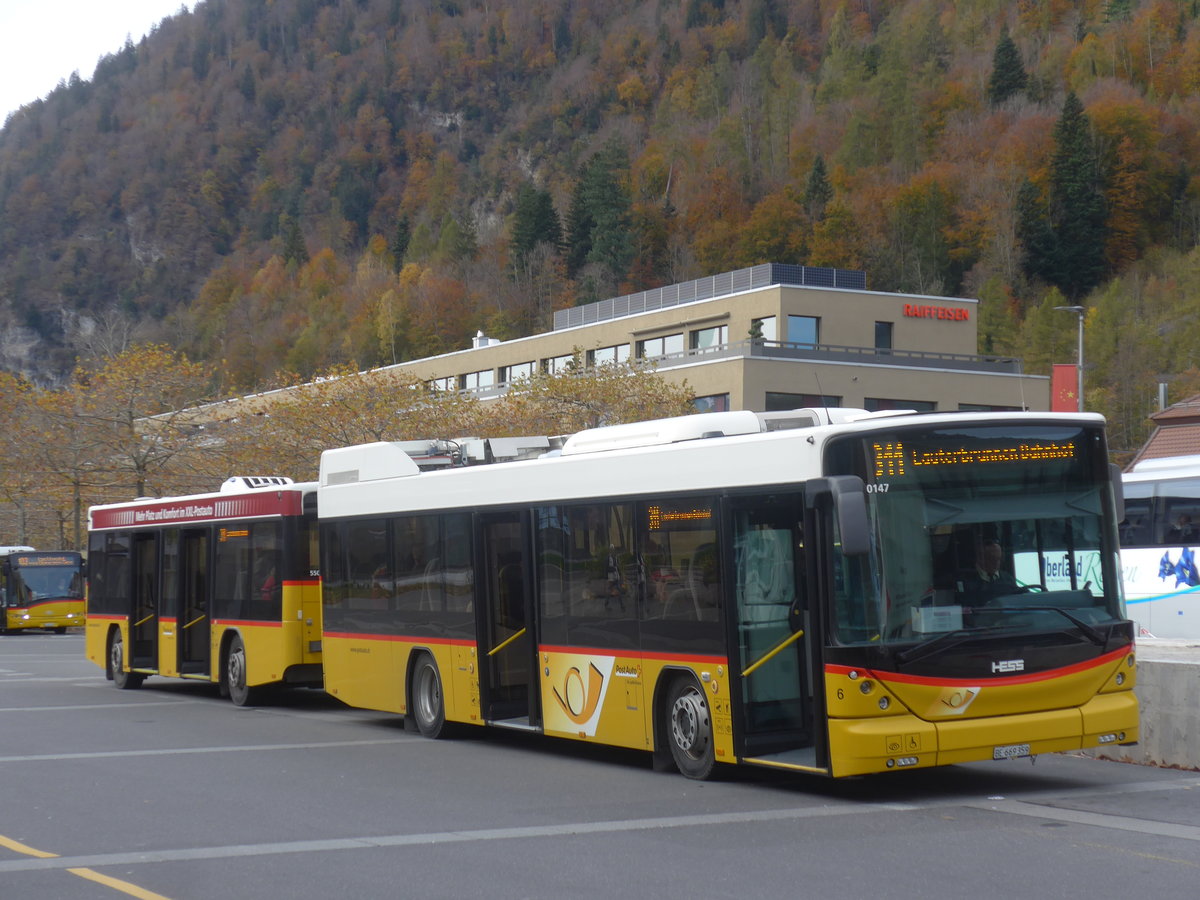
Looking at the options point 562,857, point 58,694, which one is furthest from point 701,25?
point 562,857

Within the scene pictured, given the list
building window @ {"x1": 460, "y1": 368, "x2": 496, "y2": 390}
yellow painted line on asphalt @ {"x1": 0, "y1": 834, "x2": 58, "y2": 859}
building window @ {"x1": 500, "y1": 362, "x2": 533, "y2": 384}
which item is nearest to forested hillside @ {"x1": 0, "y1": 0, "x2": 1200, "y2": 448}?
building window @ {"x1": 460, "y1": 368, "x2": 496, "y2": 390}

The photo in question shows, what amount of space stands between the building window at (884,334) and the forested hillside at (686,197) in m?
19.6

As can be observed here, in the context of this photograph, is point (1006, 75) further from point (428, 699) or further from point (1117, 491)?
point (1117, 491)

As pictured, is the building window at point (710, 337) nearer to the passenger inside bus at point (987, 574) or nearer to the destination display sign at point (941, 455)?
the destination display sign at point (941, 455)

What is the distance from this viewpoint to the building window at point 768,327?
212ft

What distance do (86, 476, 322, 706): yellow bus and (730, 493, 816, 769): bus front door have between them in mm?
9363

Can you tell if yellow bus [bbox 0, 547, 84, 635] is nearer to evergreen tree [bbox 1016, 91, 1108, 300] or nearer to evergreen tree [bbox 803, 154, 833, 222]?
evergreen tree [bbox 1016, 91, 1108, 300]

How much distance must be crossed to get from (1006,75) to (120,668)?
365ft

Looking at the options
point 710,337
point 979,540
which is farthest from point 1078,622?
point 710,337

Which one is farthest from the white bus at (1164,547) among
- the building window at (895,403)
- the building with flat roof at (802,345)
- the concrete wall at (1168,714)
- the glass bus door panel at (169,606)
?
the building window at (895,403)

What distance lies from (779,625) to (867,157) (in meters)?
120

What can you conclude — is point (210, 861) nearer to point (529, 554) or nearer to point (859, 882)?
point (859, 882)

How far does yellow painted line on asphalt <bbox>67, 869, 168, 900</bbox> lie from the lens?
7.74 meters

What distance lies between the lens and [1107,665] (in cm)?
1086
